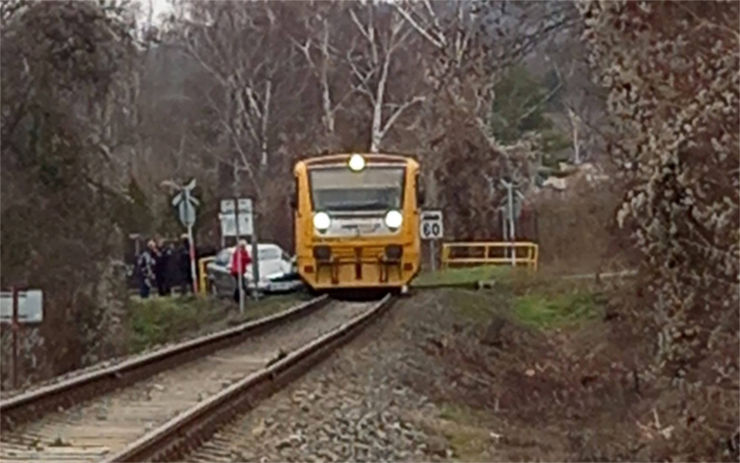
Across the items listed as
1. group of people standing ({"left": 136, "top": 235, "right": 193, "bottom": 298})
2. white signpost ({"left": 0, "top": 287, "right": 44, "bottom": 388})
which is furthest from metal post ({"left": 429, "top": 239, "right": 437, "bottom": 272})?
white signpost ({"left": 0, "top": 287, "right": 44, "bottom": 388})

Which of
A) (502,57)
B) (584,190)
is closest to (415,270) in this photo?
(584,190)

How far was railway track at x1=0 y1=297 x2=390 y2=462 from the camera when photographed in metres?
12.8

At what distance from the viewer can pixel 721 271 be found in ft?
44.6

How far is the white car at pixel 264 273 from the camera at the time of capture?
40344 millimetres

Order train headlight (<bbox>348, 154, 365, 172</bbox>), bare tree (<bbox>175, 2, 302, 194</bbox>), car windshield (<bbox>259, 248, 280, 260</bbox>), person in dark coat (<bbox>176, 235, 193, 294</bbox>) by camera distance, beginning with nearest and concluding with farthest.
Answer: train headlight (<bbox>348, 154, 365, 172</bbox>) → person in dark coat (<bbox>176, 235, 193, 294</bbox>) → car windshield (<bbox>259, 248, 280, 260</bbox>) → bare tree (<bbox>175, 2, 302, 194</bbox>)

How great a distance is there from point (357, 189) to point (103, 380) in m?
12.2

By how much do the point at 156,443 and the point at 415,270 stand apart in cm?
1732

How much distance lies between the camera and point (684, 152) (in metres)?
13.1

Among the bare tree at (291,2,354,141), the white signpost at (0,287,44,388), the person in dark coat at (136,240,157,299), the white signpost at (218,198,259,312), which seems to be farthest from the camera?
the bare tree at (291,2,354,141)

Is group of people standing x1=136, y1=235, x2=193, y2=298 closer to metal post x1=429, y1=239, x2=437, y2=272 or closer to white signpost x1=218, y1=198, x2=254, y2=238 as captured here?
metal post x1=429, y1=239, x2=437, y2=272

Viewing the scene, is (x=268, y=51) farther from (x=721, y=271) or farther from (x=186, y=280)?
(x=721, y=271)

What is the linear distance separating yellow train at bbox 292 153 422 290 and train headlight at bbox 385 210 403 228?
15 mm

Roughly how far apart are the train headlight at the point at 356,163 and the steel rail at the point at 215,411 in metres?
7.18

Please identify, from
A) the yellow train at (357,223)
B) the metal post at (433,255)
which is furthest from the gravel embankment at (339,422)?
the metal post at (433,255)
